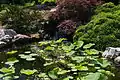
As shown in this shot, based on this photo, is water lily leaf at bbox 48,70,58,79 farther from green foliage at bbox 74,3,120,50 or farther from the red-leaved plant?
the red-leaved plant

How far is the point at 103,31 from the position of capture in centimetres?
788

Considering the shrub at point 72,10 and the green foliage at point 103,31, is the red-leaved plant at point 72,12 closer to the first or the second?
the shrub at point 72,10

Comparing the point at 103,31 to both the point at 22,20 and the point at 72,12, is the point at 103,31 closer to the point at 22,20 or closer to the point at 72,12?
the point at 72,12

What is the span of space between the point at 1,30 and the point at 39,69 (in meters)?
3.40

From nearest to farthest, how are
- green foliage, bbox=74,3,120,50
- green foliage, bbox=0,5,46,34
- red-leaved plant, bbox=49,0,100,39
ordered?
green foliage, bbox=74,3,120,50
red-leaved plant, bbox=49,0,100,39
green foliage, bbox=0,5,46,34

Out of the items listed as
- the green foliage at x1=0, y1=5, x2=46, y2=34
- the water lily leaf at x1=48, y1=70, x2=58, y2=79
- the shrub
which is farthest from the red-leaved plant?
the water lily leaf at x1=48, y1=70, x2=58, y2=79

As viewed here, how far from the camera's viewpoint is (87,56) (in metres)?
5.09

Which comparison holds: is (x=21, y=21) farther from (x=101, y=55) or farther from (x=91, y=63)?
(x=91, y=63)

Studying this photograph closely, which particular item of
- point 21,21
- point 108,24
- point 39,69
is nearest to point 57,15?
point 21,21

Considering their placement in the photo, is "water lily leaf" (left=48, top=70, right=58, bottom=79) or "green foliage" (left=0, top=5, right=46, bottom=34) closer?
"water lily leaf" (left=48, top=70, right=58, bottom=79)

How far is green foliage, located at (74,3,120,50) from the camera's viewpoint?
760cm

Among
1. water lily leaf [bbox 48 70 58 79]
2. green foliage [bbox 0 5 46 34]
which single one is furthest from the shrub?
water lily leaf [bbox 48 70 58 79]

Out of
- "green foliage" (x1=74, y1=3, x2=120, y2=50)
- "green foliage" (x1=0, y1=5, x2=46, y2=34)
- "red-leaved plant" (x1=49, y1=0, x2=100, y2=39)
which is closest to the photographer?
"green foliage" (x1=74, y1=3, x2=120, y2=50)

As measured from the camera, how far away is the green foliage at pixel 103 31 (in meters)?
7.60
